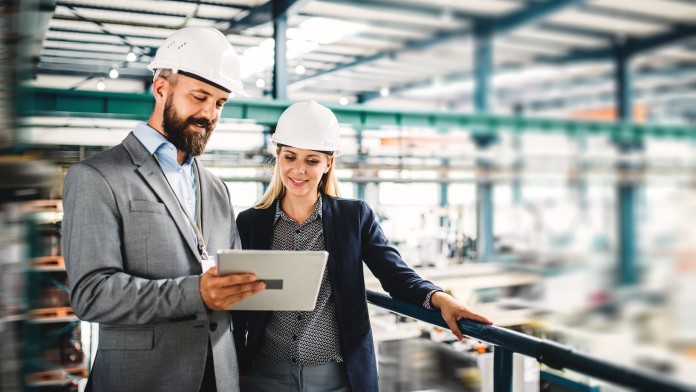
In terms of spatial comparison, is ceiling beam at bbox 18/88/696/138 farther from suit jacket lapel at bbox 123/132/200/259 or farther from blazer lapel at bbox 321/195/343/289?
blazer lapel at bbox 321/195/343/289

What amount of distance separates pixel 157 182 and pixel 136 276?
1.00 feet

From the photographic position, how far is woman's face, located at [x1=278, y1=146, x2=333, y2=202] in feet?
7.32

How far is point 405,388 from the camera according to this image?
7.61 meters

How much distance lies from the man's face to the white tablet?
53cm

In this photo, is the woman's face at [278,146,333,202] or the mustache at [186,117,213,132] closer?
the mustache at [186,117,213,132]

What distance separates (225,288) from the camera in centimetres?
162

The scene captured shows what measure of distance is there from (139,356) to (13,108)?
33.3 inches

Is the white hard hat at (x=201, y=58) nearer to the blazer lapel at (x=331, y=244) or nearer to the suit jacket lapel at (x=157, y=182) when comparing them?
the suit jacket lapel at (x=157, y=182)

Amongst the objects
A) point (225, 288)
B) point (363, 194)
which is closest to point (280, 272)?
point (225, 288)

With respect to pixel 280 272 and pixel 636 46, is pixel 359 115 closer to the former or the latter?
pixel 280 272

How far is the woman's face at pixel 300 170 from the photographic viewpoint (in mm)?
2230

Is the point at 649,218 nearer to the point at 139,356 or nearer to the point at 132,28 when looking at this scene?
the point at 132,28

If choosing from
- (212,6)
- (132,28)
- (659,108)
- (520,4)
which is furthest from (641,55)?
(132,28)

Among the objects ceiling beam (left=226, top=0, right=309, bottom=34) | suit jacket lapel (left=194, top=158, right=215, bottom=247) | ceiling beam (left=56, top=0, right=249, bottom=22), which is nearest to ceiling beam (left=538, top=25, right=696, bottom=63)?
ceiling beam (left=226, top=0, right=309, bottom=34)
